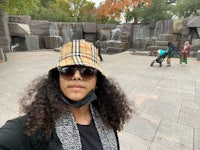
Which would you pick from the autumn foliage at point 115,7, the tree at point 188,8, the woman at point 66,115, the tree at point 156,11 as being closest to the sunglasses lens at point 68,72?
the woman at point 66,115

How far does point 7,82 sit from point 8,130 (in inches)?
203

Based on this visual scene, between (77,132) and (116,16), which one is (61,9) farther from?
(77,132)

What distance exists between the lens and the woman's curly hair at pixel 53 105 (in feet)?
3.28

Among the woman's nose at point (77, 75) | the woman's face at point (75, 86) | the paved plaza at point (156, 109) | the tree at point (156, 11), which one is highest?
the tree at point (156, 11)

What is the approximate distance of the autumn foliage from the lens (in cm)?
2205

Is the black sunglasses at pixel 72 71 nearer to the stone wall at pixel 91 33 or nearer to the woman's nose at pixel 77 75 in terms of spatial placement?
the woman's nose at pixel 77 75

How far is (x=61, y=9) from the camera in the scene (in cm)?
2577

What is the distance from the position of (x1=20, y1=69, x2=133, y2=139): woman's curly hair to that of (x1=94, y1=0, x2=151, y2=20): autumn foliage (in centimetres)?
2248

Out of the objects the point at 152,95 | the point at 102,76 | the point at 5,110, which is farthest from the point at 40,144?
the point at 152,95

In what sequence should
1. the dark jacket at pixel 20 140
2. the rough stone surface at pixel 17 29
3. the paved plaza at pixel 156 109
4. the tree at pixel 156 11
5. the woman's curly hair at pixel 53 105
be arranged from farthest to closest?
the tree at pixel 156 11 < the rough stone surface at pixel 17 29 < the paved plaza at pixel 156 109 < the woman's curly hair at pixel 53 105 < the dark jacket at pixel 20 140

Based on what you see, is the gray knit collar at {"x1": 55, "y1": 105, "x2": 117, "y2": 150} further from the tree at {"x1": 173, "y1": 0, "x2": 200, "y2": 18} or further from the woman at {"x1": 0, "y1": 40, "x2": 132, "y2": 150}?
the tree at {"x1": 173, "y1": 0, "x2": 200, "y2": 18}

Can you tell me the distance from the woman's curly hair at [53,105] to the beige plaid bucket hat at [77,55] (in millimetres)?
187

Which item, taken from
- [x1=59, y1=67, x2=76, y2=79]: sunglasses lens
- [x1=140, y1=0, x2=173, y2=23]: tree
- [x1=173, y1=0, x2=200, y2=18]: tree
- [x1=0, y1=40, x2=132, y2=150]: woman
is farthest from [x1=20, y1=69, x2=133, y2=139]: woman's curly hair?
[x1=173, y1=0, x2=200, y2=18]: tree

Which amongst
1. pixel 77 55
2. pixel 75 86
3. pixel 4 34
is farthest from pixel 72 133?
pixel 4 34
